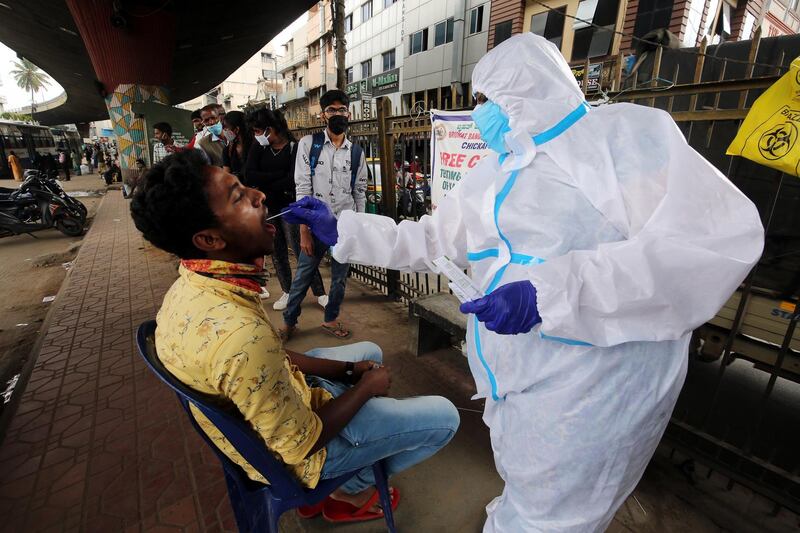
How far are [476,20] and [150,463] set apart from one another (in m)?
16.2

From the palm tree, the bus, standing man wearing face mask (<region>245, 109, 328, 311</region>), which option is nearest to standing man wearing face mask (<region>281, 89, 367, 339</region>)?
standing man wearing face mask (<region>245, 109, 328, 311</region>)

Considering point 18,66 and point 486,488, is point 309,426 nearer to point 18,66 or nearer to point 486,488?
point 486,488

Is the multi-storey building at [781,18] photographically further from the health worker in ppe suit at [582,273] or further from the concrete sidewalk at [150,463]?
the health worker in ppe suit at [582,273]

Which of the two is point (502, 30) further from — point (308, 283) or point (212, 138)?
point (308, 283)

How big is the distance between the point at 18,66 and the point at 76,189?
78.8 meters

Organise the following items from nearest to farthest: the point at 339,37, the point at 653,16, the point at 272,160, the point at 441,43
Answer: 1. the point at 272,160
2. the point at 339,37
3. the point at 653,16
4. the point at 441,43

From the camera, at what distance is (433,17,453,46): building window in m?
15.0

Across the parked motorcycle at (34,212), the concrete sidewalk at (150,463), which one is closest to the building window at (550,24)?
the concrete sidewalk at (150,463)

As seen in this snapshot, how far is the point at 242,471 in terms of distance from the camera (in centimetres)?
124

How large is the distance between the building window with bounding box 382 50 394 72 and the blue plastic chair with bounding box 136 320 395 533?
2150 cm

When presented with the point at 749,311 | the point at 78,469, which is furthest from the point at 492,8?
the point at 78,469

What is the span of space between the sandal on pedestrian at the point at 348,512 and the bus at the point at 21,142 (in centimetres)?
2329

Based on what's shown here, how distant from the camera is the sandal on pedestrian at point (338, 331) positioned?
11.1ft

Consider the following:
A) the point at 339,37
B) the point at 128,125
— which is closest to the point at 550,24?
the point at 339,37
